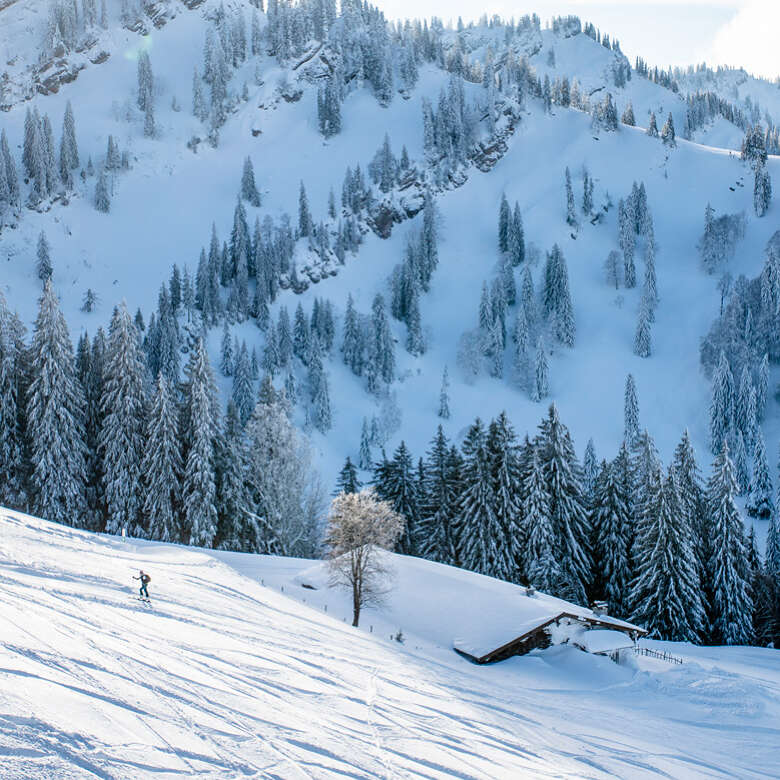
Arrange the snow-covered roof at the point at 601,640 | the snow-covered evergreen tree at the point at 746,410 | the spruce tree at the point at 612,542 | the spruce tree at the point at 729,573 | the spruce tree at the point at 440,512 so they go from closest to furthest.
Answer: the snow-covered roof at the point at 601,640
the spruce tree at the point at 729,573
the spruce tree at the point at 612,542
the spruce tree at the point at 440,512
the snow-covered evergreen tree at the point at 746,410

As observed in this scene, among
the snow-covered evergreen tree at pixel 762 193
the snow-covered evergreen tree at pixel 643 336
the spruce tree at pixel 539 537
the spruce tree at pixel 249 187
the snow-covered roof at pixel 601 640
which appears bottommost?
the snow-covered roof at pixel 601 640

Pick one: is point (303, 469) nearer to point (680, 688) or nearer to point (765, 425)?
point (680, 688)

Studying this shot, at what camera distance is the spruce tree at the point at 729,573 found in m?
40.6

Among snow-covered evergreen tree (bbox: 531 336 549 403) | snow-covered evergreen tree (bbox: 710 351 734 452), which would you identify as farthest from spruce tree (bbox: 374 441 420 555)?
snow-covered evergreen tree (bbox: 710 351 734 452)

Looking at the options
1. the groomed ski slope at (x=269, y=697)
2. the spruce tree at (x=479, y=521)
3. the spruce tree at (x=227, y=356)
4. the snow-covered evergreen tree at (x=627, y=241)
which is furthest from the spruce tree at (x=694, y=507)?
the snow-covered evergreen tree at (x=627, y=241)

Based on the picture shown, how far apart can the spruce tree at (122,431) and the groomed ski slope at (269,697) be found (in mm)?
14101

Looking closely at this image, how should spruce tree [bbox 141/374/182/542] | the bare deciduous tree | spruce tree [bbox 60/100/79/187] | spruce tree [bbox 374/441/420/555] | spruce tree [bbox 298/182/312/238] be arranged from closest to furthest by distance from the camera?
the bare deciduous tree → spruce tree [bbox 141/374/182/542] → spruce tree [bbox 374/441/420/555] → spruce tree [bbox 60/100/79/187] → spruce tree [bbox 298/182/312/238]

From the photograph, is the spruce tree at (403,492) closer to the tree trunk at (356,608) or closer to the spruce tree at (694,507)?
the tree trunk at (356,608)

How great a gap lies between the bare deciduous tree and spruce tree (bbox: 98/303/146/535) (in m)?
15.1

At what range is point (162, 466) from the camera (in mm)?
40938

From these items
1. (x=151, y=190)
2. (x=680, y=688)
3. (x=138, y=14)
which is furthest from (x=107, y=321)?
(x=138, y=14)

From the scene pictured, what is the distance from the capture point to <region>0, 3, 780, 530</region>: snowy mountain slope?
287ft

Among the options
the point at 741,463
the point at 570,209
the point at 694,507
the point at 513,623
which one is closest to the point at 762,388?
the point at 741,463

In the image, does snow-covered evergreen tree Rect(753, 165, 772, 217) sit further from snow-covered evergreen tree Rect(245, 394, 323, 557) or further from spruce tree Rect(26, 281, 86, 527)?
spruce tree Rect(26, 281, 86, 527)
